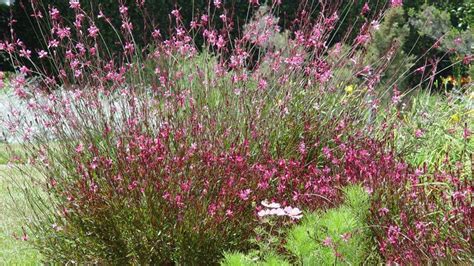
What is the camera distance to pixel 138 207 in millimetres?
3924

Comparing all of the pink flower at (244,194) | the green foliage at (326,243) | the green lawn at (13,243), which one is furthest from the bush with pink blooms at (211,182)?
the green lawn at (13,243)

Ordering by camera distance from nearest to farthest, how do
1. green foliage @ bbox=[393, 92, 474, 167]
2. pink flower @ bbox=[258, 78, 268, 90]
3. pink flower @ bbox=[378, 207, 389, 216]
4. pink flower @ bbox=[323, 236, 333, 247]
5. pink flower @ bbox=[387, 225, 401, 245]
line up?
pink flower @ bbox=[323, 236, 333, 247], pink flower @ bbox=[387, 225, 401, 245], pink flower @ bbox=[378, 207, 389, 216], pink flower @ bbox=[258, 78, 268, 90], green foliage @ bbox=[393, 92, 474, 167]

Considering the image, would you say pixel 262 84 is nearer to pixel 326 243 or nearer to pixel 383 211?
pixel 383 211

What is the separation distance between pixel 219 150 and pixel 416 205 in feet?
3.75

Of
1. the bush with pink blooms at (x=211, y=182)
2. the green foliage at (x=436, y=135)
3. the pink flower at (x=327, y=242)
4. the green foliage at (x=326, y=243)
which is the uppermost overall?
the pink flower at (x=327, y=242)

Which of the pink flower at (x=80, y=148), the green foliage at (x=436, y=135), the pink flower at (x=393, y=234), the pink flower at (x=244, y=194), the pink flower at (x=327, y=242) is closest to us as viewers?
the pink flower at (x=327, y=242)

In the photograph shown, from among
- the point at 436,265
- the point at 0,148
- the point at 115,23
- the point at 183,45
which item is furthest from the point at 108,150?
the point at 115,23

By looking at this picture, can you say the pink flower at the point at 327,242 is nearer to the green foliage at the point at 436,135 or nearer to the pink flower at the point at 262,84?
the pink flower at the point at 262,84

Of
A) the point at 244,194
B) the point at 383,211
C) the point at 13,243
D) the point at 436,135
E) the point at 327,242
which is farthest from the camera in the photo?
the point at 436,135

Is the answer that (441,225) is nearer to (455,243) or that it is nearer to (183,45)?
(455,243)

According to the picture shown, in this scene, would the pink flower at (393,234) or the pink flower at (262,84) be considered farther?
the pink flower at (262,84)

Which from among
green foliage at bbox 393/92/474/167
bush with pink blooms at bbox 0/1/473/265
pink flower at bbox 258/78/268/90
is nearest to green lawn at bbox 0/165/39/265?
bush with pink blooms at bbox 0/1/473/265

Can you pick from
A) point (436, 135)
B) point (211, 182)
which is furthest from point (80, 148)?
point (436, 135)

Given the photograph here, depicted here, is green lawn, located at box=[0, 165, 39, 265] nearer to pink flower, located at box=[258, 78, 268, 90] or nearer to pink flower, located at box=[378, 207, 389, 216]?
pink flower, located at box=[258, 78, 268, 90]
